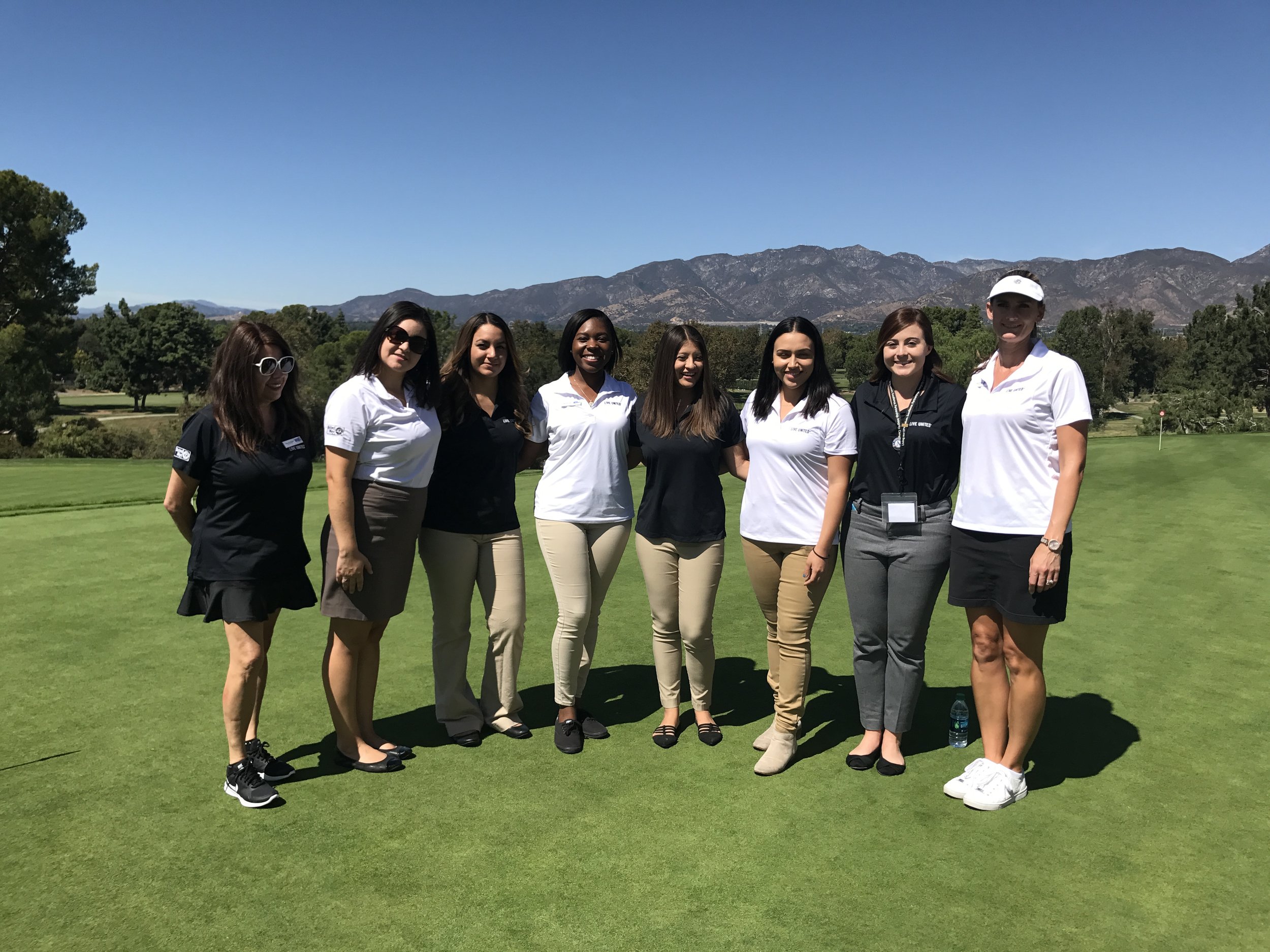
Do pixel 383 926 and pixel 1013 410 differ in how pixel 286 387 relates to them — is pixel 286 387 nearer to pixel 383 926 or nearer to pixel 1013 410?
pixel 383 926

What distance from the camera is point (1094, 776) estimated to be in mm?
3814

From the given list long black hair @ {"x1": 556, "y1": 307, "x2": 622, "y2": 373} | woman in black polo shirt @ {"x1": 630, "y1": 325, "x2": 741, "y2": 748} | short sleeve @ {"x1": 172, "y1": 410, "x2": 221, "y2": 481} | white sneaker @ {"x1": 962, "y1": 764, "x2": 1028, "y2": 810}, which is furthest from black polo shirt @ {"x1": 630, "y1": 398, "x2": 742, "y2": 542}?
short sleeve @ {"x1": 172, "y1": 410, "x2": 221, "y2": 481}

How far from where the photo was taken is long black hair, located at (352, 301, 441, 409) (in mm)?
3859

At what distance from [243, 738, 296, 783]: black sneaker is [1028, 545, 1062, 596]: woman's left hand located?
3208 mm

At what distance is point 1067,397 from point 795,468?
1162 millimetres

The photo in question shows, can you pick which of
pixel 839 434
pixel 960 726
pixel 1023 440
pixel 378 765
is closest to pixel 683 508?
pixel 839 434

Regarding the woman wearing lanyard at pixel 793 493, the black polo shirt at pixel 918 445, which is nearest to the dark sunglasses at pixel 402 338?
the woman wearing lanyard at pixel 793 493

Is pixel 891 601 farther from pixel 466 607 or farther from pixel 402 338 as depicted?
pixel 402 338

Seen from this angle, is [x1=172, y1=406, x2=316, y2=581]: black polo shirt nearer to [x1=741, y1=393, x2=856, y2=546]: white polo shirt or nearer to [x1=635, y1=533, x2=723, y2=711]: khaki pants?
[x1=635, y1=533, x2=723, y2=711]: khaki pants

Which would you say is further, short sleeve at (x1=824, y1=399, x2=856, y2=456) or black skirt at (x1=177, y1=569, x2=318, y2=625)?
short sleeve at (x1=824, y1=399, x2=856, y2=456)

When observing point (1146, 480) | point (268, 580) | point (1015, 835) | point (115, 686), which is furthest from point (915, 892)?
point (1146, 480)

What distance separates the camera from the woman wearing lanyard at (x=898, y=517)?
3.85m

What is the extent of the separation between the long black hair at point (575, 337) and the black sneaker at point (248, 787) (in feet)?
7.27

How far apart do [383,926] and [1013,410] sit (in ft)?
9.68
